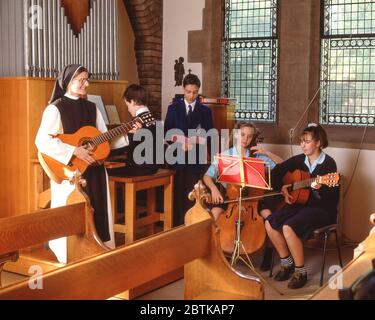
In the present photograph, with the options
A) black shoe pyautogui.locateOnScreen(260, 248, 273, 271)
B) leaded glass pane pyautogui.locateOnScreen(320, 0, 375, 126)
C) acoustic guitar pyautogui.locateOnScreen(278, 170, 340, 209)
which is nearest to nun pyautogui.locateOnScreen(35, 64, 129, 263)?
black shoe pyautogui.locateOnScreen(260, 248, 273, 271)

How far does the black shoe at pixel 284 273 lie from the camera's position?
17.2ft

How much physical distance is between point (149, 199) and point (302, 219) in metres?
1.59

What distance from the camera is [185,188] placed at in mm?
5852

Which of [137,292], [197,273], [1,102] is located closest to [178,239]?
[197,273]

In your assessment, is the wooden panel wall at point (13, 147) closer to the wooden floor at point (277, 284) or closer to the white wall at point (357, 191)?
the wooden floor at point (277, 284)

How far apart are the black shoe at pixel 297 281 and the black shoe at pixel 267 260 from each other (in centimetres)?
46

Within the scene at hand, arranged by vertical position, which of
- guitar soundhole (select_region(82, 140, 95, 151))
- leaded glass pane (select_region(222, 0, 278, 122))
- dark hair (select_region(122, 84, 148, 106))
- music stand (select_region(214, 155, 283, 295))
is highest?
leaded glass pane (select_region(222, 0, 278, 122))

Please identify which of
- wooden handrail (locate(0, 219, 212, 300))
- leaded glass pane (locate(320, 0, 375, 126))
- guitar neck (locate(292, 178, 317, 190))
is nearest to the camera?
wooden handrail (locate(0, 219, 212, 300))

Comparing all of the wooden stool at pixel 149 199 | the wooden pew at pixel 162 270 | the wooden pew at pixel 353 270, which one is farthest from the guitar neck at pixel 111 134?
the wooden pew at pixel 353 270

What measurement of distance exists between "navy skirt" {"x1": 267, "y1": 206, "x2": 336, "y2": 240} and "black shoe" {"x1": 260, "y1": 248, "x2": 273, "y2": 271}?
17.7 inches

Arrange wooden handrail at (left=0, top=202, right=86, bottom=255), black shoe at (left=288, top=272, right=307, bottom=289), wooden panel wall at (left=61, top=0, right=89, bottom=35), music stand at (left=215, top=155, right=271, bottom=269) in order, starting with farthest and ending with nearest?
wooden panel wall at (left=61, top=0, right=89, bottom=35)
black shoe at (left=288, top=272, right=307, bottom=289)
music stand at (left=215, top=155, right=271, bottom=269)
wooden handrail at (left=0, top=202, right=86, bottom=255)

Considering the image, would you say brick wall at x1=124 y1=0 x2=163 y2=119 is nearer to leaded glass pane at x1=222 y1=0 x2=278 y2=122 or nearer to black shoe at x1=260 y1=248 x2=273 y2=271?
leaded glass pane at x1=222 y1=0 x2=278 y2=122

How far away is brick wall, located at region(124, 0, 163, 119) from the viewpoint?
732cm

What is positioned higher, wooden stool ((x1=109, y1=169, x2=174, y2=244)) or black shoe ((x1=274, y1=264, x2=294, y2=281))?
wooden stool ((x1=109, y1=169, x2=174, y2=244))
